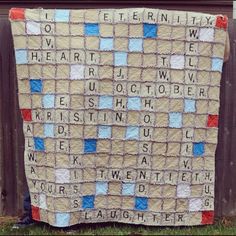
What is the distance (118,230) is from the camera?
18.9ft

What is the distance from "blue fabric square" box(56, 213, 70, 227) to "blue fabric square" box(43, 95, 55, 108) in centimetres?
102

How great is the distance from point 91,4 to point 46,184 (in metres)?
2.81

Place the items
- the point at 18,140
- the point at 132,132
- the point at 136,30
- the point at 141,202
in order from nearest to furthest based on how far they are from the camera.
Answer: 1. the point at 136,30
2. the point at 132,132
3. the point at 141,202
4. the point at 18,140

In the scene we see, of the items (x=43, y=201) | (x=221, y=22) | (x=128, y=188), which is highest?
(x=221, y=22)

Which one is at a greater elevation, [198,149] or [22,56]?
[22,56]

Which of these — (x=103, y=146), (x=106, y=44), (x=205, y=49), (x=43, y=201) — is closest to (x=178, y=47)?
(x=205, y=49)

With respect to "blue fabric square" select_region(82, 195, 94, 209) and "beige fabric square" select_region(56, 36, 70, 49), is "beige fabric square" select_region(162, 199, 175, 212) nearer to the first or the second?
"blue fabric square" select_region(82, 195, 94, 209)

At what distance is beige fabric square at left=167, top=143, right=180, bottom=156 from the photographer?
18.9 ft

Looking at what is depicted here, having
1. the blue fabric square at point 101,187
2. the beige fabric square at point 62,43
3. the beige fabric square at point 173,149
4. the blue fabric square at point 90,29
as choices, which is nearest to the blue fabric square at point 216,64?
the beige fabric square at point 173,149

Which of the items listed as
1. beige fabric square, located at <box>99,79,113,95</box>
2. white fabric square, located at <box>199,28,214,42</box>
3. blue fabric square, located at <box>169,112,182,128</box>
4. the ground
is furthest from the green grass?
white fabric square, located at <box>199,28,214,42</box>

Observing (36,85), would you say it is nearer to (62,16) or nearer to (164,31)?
(62,16)

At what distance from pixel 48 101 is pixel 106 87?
55 centimetres

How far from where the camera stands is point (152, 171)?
228 inches

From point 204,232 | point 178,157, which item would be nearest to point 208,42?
point 178,157
